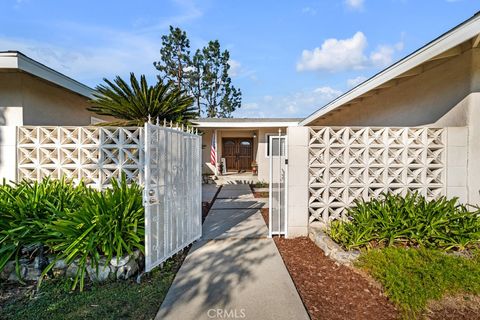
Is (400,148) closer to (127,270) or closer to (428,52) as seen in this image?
(428,52)

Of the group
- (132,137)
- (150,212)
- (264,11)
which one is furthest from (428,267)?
(264,11)

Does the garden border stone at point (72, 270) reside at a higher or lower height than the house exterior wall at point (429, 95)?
lower

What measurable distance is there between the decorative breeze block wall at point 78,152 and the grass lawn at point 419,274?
4.49 m

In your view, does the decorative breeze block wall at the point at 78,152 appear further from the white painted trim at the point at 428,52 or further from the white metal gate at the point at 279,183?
the white painted trim at the point at 428,52

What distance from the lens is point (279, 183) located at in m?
5.02

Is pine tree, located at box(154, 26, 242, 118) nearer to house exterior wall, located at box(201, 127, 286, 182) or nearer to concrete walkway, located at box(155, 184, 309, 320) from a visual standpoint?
house exterior wall, located at box(201, 127, 286, 182)

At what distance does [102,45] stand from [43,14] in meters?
2.98

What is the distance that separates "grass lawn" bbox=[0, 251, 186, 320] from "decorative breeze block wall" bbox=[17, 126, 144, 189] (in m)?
2.45

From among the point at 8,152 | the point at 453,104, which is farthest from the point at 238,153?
the point at 453,104

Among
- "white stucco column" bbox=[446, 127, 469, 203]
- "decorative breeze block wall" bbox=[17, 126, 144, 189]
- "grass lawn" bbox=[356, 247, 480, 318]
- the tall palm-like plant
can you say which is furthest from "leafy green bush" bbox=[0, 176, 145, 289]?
"white stucco column" bbox=[446, 127, 469, 203]

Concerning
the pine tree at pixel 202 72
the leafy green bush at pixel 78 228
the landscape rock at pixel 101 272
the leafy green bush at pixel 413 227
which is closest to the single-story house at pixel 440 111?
the leafy green bush at pixel 413 227

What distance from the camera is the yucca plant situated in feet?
10.3

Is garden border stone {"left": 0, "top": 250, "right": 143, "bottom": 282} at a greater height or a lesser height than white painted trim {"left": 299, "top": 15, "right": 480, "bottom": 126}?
lesser

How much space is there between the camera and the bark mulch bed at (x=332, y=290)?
8.63 ft
